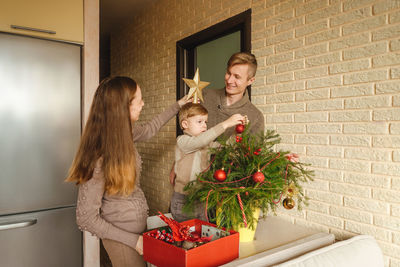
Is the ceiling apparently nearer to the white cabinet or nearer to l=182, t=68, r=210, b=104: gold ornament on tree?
the white cabinet

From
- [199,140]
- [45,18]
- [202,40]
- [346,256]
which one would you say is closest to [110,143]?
[199,140]

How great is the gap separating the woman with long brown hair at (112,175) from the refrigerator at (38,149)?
3.53 ft

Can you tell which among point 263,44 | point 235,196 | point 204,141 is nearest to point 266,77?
point 263,44

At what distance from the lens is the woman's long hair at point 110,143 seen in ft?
4.27

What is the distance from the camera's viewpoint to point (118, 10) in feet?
13.0

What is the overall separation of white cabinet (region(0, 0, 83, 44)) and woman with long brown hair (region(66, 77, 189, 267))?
1192 millimetres

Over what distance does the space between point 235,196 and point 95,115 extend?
724 millimetres

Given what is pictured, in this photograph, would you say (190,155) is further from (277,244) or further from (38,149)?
(38,149)

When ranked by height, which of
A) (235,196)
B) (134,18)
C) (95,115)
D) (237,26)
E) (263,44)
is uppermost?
(134,18)

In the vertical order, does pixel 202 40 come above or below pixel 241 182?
above

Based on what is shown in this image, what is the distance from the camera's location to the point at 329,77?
1789 millimetres

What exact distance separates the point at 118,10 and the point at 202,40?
165 centimetres

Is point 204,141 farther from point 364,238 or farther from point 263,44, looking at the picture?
point 263,44

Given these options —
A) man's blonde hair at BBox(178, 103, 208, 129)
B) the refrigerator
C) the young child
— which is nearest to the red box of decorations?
the young child
